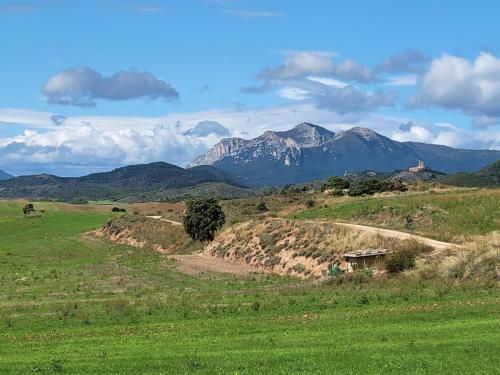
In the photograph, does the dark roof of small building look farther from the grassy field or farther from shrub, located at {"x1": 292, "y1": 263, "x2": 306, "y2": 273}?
shrub, located at {"x1": 292, "y1": 263, "x2": 306, "y2": 273}

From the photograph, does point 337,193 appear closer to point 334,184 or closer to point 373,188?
point 373,188

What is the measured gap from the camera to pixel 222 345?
2283 centimetres

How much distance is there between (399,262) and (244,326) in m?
17.8

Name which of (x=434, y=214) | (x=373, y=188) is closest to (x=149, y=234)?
(x=373, y=188)

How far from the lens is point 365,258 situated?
4697 centimetres

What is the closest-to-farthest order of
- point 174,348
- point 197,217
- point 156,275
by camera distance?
1. point 174,348
2. point 156,275
3. point 197,217

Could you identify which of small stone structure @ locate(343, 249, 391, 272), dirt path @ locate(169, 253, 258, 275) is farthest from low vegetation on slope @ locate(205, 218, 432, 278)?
small stone structure @ locate(343, 249, 391, 272)

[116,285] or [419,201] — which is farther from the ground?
[419,201]

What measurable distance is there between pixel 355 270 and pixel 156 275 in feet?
57.5

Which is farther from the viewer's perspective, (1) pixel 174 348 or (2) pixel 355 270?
(2) pixel 355 270

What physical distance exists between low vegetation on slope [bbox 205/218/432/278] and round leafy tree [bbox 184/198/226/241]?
24.0ft

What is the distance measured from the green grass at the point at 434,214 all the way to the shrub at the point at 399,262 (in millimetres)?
8907

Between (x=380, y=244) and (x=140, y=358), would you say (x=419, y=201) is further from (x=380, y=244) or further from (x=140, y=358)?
(x=140, y=358)

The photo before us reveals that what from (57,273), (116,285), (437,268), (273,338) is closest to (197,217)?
(57,273)
